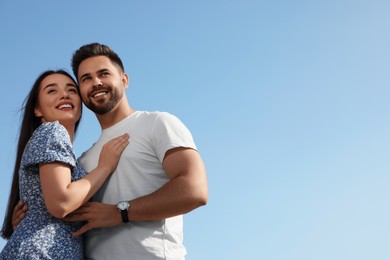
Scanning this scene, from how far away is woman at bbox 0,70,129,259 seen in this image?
412 cm

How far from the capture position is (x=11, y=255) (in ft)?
13.6

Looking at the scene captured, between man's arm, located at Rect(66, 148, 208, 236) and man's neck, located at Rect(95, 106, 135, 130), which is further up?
man's neck, located at Rect(95, 106, 135, 130)

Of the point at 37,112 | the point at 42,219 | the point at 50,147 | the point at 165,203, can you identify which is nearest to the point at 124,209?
the point at 165,203

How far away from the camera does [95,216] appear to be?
4383 millimetres

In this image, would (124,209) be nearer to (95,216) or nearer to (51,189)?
(95,216)

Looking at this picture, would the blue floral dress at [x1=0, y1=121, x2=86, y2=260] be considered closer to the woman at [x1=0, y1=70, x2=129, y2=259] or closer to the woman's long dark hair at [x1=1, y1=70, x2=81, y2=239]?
the woman at [x1=0, y1=70, x2=129, y2=259]

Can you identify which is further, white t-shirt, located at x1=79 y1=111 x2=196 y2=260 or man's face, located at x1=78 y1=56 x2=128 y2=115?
man's face, located at x1=78 y1=56 x2=128 y2=115

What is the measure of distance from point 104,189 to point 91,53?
1770 mm

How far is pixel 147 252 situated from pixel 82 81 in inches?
83.4

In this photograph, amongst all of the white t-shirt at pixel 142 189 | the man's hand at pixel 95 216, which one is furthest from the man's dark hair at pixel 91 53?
the man's hand at pixel 95 216

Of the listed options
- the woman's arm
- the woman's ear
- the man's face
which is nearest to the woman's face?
the woman's ear

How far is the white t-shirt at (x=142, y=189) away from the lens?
4434mm

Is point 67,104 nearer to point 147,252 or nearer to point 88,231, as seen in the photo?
point 88,231

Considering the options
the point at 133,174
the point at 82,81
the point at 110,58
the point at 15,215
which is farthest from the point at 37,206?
the point at 110,58
